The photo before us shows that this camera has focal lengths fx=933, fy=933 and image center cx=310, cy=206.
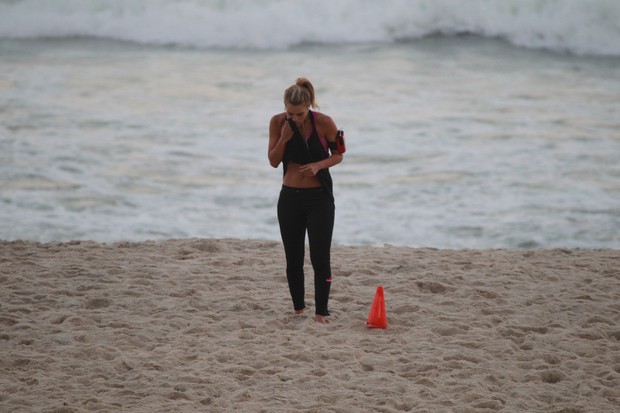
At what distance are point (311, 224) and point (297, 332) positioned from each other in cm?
79

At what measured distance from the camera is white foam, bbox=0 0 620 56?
2522 centimetres

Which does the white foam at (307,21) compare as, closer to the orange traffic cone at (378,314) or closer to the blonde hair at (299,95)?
the orange traffic cone at (378,314)

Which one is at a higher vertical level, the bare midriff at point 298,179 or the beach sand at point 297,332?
the bare midriff at point 298,179

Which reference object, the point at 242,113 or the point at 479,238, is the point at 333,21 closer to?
the point at 242,113

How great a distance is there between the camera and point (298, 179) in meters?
6.64

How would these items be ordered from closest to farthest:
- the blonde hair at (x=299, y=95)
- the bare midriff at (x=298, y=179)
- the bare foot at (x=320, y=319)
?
the blonde hair at (x=299, y=95) < the bare midriff at (x=298, y=179) < the bare foot at (x=320, y=319)

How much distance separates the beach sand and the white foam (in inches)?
679

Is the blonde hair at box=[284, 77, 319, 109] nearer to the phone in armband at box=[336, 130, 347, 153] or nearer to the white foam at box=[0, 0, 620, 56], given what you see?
the phone in armband at box=[336, 130, 347, 153]

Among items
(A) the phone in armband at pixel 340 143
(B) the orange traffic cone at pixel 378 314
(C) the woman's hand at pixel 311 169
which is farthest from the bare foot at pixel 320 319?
(A) the phone in armband at pixel 340 143

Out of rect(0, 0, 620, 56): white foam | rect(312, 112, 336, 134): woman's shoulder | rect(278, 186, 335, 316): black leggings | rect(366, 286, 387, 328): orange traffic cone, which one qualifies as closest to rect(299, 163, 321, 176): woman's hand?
rect(278, 186, 335, 316): black leggings

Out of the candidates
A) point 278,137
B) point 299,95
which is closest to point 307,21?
point 278,137

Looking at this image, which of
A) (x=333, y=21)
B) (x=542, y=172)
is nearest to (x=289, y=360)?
(x=542, y=172)

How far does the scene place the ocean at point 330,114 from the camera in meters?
11.8

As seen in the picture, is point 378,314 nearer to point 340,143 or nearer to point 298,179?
point 298,179
